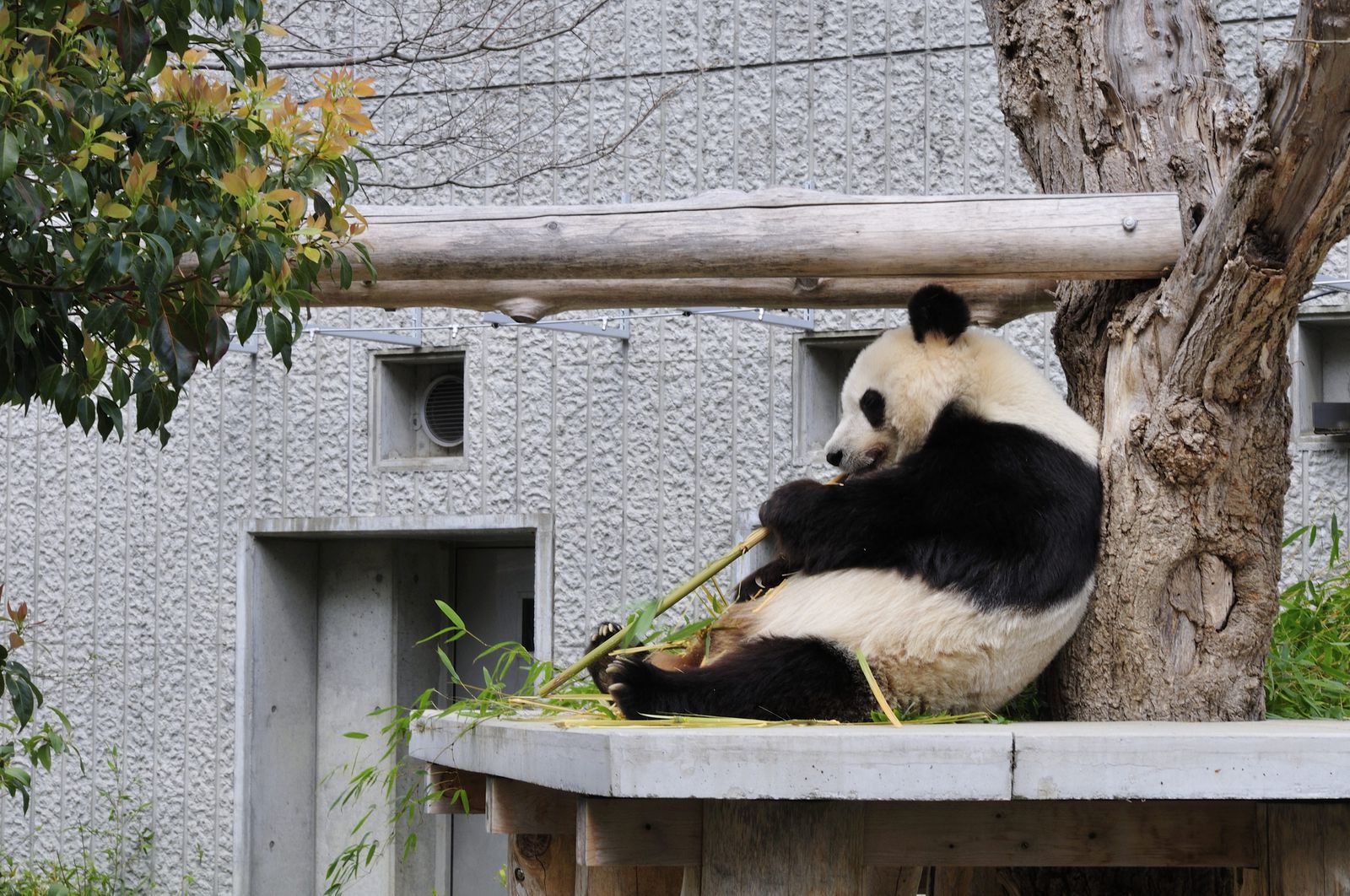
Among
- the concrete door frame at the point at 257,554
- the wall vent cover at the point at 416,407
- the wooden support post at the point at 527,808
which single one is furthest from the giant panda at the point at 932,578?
the wall vent cover at the point at 416,407

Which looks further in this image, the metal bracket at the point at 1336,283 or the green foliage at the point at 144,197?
the metal bracket at the point at 1336,283

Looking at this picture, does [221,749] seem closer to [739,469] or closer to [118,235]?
[739,469]

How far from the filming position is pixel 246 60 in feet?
9.32

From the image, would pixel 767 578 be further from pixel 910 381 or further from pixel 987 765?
pixel 987 765

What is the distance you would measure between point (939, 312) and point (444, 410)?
3.79 metres

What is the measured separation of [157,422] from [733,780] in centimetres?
130

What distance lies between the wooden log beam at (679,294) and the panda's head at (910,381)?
242mm

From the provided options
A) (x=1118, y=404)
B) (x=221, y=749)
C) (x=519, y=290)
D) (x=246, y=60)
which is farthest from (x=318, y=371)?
(x=1118, y=404)

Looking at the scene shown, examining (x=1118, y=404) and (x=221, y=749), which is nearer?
(x=1118, y=404)

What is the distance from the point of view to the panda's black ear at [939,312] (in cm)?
316

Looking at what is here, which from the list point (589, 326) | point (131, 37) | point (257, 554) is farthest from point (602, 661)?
point (257, 554)

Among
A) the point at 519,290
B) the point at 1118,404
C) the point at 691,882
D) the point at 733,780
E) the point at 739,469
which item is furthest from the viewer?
the point at 739,469

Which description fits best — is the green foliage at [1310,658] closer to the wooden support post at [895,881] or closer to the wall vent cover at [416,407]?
the wooden support post at [895,881]

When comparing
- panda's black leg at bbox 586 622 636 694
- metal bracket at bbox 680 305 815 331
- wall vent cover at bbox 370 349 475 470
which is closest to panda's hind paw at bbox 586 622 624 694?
panda's black leg at bbox 586 622 636 694
